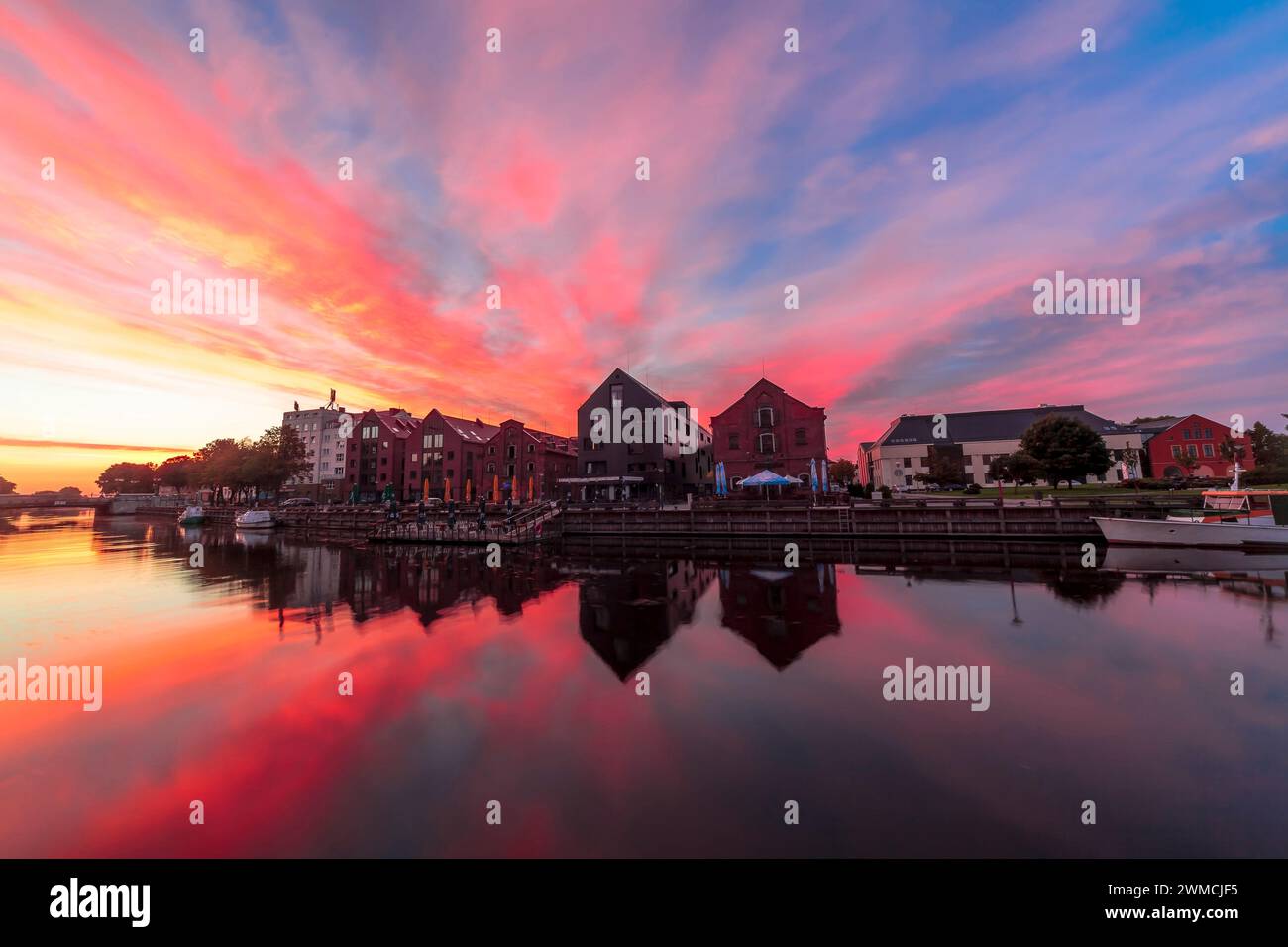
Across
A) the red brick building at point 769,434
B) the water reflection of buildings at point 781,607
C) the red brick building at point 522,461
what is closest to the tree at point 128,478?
the red brick building at point 522,461

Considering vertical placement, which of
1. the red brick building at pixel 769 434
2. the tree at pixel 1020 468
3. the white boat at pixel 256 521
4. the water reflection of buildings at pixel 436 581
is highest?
the red brick building at pixel 769 434

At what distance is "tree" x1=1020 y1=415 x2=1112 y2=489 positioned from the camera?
43375 mm

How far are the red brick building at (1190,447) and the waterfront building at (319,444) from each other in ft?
454

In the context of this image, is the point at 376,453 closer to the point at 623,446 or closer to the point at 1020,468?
the point at 623,446

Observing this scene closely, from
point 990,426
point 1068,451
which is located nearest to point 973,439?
point 990,426

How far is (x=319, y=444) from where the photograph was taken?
99.5m

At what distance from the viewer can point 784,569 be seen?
24094mm

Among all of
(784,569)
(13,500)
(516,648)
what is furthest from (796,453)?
(13,500)

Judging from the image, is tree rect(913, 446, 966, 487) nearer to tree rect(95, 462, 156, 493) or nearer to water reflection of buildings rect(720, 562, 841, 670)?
water reflection of buildings rect(720, 562, 841, 670)

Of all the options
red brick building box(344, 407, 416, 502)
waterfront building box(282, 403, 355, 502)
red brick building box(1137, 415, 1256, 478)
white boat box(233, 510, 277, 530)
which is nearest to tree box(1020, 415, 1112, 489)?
red brick building box(1137, 415, 1256, 478)

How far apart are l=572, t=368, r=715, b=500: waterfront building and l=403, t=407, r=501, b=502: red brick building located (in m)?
17.7

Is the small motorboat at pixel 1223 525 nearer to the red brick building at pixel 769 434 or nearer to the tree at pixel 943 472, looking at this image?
the red brick building at pixel 769 434

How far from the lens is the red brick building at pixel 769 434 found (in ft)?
162

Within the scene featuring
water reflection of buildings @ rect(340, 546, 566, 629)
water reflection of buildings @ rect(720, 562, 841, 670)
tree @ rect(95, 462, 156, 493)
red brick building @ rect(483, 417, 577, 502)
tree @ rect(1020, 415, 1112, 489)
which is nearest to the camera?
water reflection of buildings @ rect(720, 562, 841, 670)
